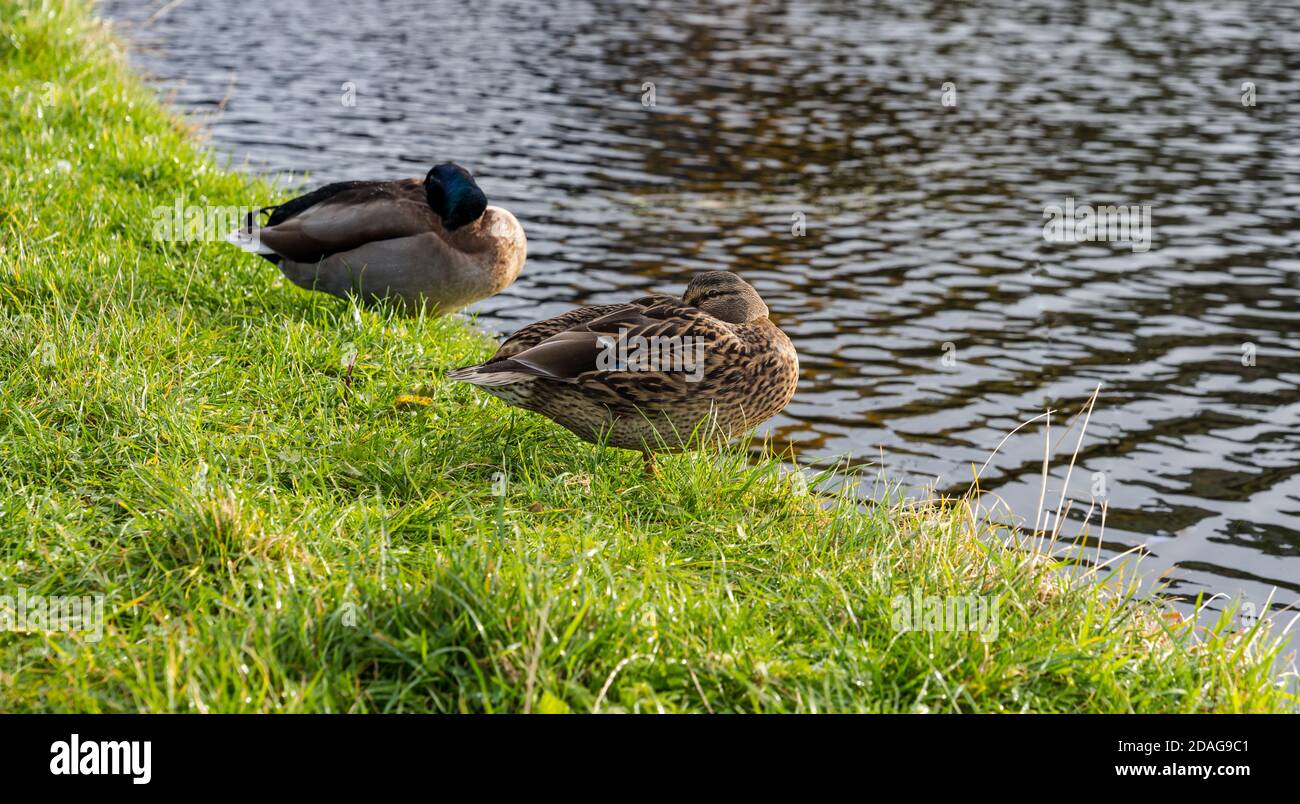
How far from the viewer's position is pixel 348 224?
6.57 m

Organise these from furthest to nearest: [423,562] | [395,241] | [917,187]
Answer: [917,187], [395,241], [423,562]

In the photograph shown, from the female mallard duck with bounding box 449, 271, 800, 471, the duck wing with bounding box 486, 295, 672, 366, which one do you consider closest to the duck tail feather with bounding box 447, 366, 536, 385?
the female mallard duck with bounding box 449, 271, 800, 471

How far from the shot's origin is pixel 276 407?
5180 millimetres

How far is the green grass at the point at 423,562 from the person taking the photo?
10.5 feet

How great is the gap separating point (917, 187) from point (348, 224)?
7.78m

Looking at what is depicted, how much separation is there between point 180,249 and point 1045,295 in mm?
6295

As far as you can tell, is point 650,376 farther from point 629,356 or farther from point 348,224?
point 348,224

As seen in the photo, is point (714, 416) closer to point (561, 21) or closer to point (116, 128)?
point (116, 128)

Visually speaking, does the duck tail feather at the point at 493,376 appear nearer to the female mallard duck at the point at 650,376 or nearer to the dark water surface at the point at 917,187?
the female mallard duck at the point at 650,376

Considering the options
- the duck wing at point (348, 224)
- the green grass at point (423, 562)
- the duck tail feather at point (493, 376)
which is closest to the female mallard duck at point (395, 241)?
the duck wing at point (348, 224)

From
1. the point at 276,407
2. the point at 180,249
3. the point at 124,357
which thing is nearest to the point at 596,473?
the point at 276,407

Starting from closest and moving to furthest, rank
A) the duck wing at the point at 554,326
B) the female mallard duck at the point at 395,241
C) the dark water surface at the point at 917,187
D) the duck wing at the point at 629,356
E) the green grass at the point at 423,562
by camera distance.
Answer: the green grass at the point at 423,562
the duck wing at the point at 629,356
the duck wing at the point at 554,326
the female mallard duck at the point at 395,241
the dark water surface at the point at 917,187

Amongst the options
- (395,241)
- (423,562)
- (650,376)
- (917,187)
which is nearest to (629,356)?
(650,376)

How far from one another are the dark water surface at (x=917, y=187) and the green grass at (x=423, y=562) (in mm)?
2034
